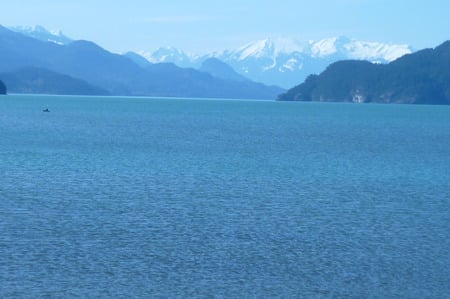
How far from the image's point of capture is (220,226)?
41688 mm

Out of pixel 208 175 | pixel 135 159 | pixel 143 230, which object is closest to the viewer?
pixel 143 230

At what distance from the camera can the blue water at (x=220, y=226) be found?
1264 inches

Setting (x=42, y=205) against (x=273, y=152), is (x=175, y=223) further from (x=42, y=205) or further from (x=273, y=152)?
(x=273, y=152)

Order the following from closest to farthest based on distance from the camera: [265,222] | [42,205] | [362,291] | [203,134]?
[362,291] → [265,222] → [42,205] → [203,134]

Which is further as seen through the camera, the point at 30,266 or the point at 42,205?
the point at 42,205

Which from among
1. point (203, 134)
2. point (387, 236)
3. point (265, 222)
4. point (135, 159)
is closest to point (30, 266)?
point (265, 222)

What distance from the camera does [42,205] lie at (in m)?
46.0

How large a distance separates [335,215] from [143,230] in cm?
1092

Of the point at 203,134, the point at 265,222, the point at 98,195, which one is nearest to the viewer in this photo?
the point at 265,222

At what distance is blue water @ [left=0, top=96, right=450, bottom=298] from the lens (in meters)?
32.1

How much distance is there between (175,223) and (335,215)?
29.2ft

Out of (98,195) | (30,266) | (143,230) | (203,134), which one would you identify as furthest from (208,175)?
(203,134)

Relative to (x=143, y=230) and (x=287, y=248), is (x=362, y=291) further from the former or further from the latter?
(x=143, y=230)

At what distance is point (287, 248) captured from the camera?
123 ft
